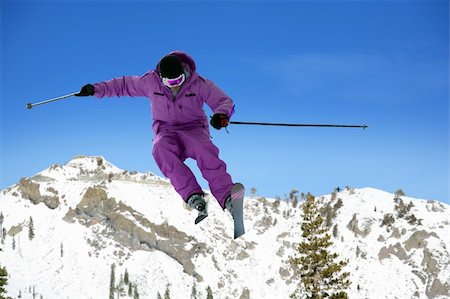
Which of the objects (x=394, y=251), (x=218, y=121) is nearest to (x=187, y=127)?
(x=218, y=121)

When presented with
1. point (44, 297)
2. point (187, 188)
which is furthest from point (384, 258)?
point (187, 188)

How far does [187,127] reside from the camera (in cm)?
750

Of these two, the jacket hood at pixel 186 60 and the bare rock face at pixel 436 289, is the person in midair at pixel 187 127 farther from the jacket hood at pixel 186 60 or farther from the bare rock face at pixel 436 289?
the bare rock face at pixel 436 289

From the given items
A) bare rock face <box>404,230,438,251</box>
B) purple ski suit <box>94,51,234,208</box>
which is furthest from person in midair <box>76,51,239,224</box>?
bare rock face <box>404,230,438,251</box>

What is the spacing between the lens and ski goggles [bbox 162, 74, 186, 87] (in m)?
7.01

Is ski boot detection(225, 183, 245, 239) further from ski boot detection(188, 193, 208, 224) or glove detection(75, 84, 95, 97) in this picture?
glove detection(75, 84, 95, 97)

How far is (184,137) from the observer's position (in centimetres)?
743

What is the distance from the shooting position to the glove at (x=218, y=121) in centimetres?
692

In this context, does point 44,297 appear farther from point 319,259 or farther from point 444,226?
point 319,259

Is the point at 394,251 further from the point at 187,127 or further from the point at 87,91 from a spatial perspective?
the point at 87,91

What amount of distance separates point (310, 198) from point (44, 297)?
190495 mm

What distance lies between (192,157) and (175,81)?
1.23 metres

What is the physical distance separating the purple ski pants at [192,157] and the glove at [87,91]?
1398 millimetres

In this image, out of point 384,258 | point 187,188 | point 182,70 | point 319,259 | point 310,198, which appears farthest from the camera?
point 384,258
